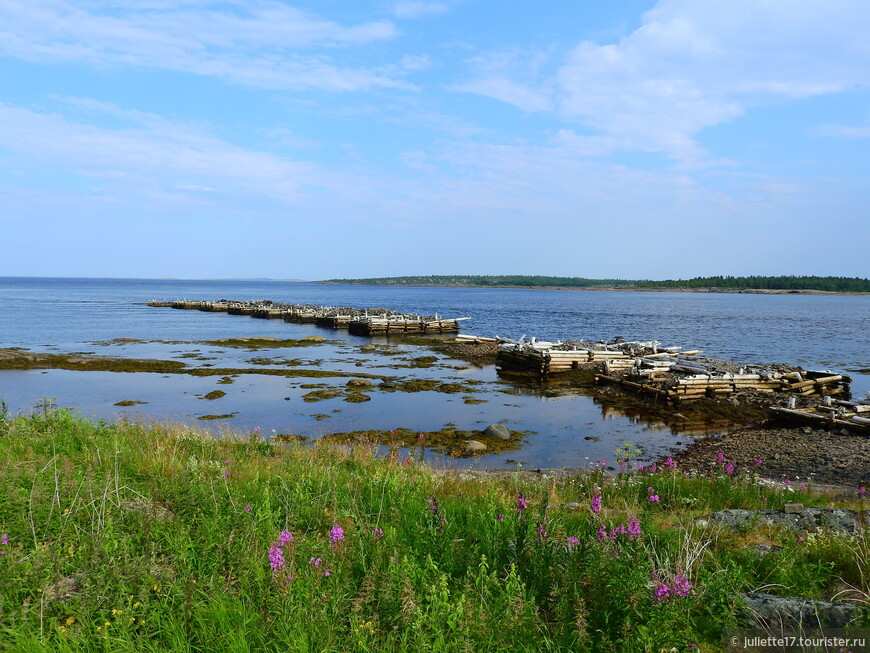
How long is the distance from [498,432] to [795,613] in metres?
12.7

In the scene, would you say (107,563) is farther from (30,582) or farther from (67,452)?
(67,452)

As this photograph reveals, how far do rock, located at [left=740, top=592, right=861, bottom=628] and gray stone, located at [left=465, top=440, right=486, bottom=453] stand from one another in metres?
11.2

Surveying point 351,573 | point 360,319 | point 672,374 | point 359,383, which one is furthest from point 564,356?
point 360,319

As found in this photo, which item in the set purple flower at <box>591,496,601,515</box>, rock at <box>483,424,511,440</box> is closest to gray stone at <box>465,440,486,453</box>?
rock at <box>483,424,511,440</box>

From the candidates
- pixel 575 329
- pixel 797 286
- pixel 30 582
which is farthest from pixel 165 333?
pixel 797 286

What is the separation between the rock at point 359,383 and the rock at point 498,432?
342 inches

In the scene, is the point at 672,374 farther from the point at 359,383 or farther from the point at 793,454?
the point at 359,383

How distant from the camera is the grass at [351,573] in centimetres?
321

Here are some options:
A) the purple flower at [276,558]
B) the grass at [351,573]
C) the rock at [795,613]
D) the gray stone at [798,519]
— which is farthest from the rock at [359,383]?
the rock at [795,613]

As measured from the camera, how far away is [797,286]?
7569 inches

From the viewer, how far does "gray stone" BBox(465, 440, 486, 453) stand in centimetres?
1465

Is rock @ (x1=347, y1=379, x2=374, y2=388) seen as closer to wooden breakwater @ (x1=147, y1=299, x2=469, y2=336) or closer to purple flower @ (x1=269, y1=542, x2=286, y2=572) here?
purple flower @ (x1=269, y1=542, x2=286, y2=572)

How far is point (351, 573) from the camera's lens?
3988mm

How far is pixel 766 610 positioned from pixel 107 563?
459cm
